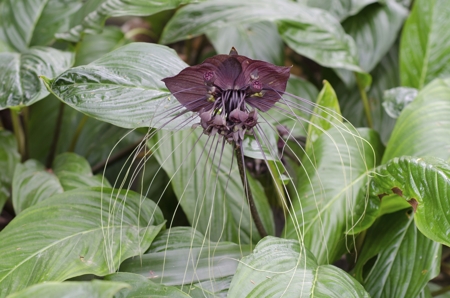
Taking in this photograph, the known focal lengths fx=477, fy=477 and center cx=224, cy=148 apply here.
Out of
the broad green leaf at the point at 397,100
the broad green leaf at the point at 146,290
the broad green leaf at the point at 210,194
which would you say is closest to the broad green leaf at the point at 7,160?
the broad green leaf at the point at 210,194

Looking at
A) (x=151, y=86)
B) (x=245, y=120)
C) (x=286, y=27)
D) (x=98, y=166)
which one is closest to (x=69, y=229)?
(x=151, y=86)

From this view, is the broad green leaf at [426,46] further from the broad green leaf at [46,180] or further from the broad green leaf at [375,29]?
the broad green leaf at [46,180]

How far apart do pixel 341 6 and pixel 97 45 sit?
0.75 meters

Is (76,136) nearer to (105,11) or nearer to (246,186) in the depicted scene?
(105,11)

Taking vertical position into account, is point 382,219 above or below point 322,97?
below

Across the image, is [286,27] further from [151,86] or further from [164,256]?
[164,256]

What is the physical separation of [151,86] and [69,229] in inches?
11.0

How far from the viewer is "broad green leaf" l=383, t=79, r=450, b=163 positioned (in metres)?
0.86

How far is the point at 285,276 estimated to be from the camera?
2.22ft

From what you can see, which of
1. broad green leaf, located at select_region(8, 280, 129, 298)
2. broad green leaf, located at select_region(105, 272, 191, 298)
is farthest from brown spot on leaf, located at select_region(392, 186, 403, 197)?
broad green leaf, located at select_region(8, 280, 129, 298)

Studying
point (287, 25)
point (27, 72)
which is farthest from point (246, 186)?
point (287, 25)

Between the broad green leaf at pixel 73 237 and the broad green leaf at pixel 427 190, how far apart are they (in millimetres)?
413

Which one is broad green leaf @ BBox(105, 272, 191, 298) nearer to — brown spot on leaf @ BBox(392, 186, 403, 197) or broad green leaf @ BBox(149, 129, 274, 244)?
broad green leaf @ BBox(149, 129, 274, 244)

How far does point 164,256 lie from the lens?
0.78m
